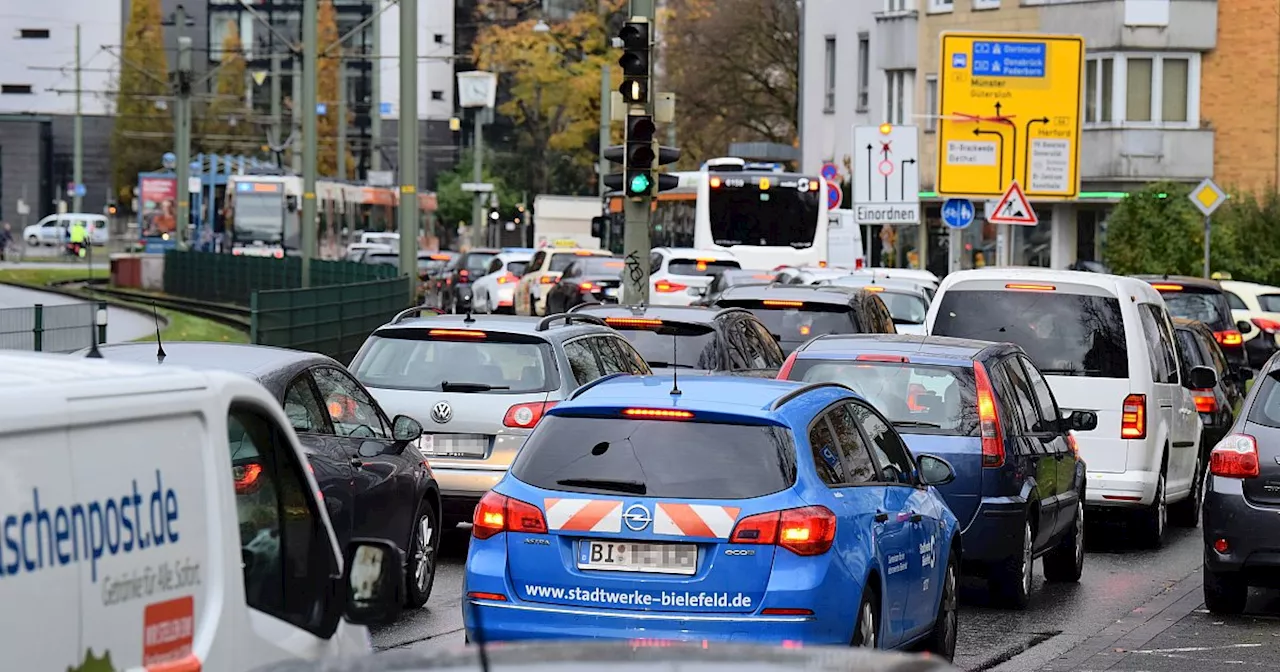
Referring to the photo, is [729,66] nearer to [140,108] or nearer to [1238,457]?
[140,108]

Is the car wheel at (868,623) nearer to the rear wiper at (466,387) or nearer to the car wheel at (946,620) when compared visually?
the car wheel at (946,620)

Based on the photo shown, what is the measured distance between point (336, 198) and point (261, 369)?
6321 centimetres

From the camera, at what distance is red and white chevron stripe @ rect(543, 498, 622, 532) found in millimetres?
8391

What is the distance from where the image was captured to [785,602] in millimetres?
8141

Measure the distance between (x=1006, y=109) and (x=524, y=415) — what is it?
28.2 m

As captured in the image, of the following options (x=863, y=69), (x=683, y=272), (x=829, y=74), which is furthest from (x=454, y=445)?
(x=829, y=74)

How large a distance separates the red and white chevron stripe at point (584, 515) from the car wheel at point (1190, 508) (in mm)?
9836

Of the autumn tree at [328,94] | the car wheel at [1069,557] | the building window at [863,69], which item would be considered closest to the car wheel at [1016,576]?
the car wheel at [1069,557]

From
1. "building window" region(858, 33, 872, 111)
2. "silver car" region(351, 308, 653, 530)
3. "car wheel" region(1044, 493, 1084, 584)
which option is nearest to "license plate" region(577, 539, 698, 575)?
"silver car" region(351, 308, 653, 530)

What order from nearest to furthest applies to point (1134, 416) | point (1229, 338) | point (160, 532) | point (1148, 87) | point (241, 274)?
point (160, 532), point (1134, 416), point (1229, 338), point (241, 274), point (1148, 87)

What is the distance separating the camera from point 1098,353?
601 inches

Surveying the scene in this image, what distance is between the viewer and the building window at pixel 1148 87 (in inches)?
2158

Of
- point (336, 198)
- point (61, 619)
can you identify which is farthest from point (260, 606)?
point (336, 198)

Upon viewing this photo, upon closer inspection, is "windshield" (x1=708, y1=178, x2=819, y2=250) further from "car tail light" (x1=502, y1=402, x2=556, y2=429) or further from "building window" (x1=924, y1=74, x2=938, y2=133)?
"car tail light" (x1=502, y1=402, x2=556, y2=429)
